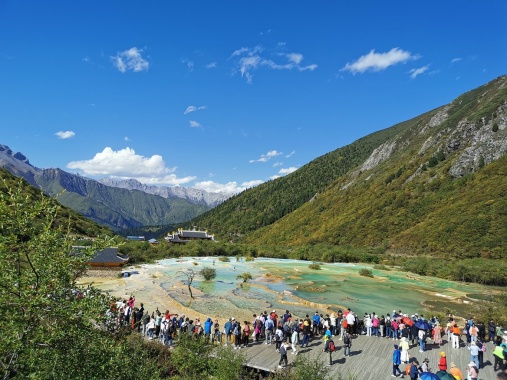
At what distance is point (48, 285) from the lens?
382 inches

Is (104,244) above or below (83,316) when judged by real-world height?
above

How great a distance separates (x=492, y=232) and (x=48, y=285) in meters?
86.2

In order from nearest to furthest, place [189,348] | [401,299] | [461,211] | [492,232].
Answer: [189,348] → [401,299] → [492,232] → [461,211]

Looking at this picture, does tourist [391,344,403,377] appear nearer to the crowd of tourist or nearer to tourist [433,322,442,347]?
the crowd of tourist

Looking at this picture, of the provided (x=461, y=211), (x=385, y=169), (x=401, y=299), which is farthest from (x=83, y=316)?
(x=385, y=169)

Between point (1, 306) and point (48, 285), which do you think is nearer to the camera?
point (1, 306)

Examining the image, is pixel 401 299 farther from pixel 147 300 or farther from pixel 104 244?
pixel 104 244

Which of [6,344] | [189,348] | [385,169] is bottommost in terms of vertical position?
[189,348]

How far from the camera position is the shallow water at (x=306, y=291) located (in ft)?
112

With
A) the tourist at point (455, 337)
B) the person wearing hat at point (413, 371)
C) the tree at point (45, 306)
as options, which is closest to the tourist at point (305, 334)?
the person wearing hat at point (413, 371)

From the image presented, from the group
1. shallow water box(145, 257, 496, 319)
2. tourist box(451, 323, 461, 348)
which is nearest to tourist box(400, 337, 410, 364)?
tourist box(451, 323, 461, 348)

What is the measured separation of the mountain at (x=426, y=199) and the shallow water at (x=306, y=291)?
25834mm

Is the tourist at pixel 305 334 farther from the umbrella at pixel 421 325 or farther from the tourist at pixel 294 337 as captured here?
the umbrella at pixel 421 325

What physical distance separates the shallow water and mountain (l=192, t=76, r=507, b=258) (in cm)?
2583
